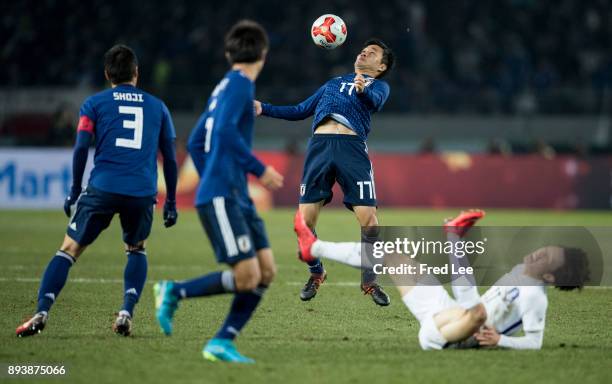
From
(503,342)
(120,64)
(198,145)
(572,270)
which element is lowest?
(503,342)

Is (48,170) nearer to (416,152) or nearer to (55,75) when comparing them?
(55,75)

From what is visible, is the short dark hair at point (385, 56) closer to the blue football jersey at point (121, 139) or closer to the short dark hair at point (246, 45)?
the blue football jersey at point (121, 139)

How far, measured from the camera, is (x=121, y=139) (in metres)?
7.49

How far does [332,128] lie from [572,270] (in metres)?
3.30

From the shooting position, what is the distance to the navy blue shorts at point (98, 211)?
740cm

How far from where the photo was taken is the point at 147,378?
19.3 feet

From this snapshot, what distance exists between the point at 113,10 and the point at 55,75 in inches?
113

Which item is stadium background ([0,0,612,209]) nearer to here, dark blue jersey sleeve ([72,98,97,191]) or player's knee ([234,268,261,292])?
dark blue jersey sleeve ([72,98,97,191])

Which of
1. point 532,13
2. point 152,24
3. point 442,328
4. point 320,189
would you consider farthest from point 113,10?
point 442,328

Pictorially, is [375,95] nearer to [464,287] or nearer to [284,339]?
[284,339]

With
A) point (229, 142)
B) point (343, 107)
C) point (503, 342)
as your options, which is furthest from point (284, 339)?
point (343, 107)

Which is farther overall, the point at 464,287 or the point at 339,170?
the point at 339,170

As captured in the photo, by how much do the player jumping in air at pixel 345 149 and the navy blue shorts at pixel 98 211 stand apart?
2085mm

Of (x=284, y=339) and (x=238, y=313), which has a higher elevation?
(x=238, y=313)
